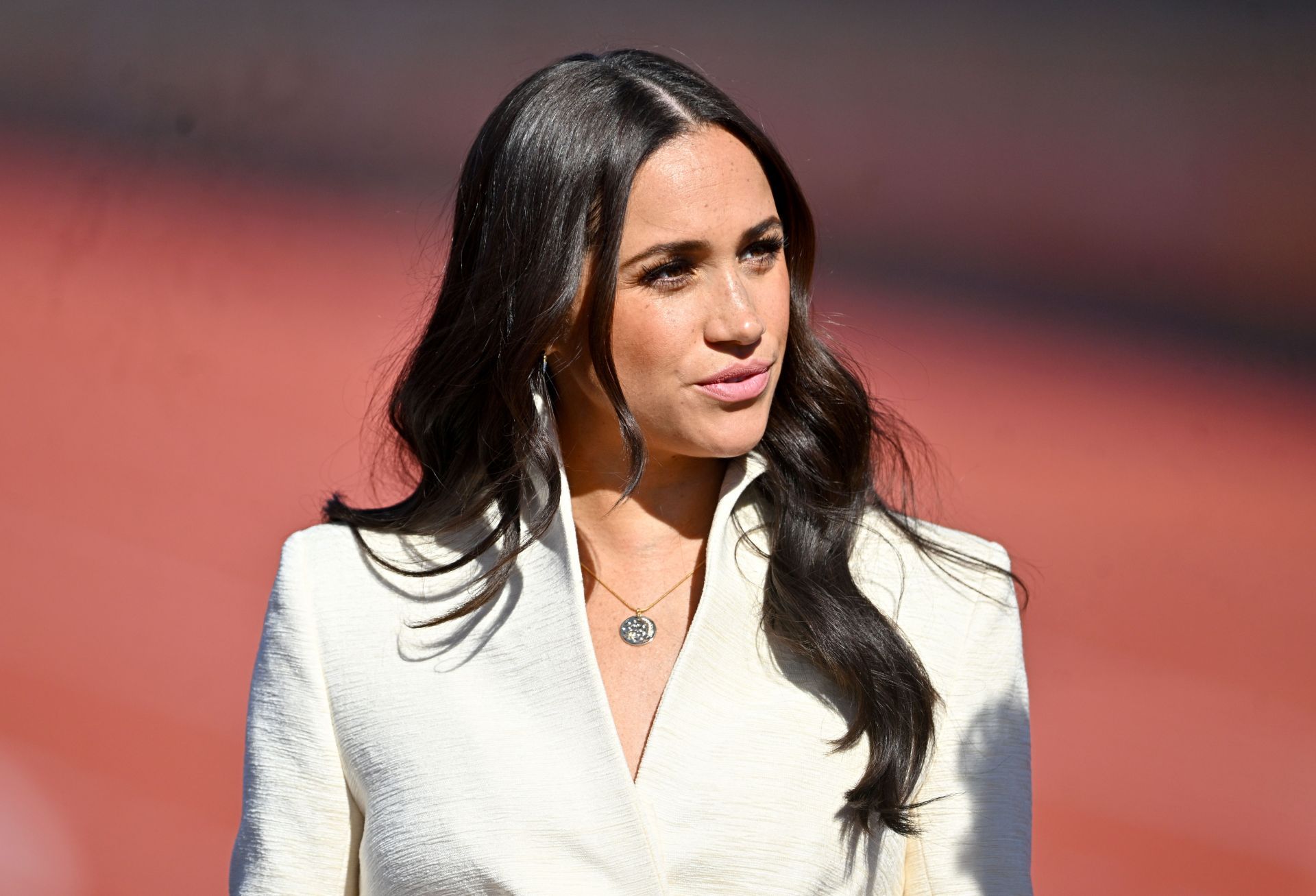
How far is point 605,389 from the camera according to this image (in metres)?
1.98

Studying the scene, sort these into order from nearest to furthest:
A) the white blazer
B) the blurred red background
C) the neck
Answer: the white blazer
the neck
the blurred red background

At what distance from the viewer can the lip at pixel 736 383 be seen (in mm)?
1918

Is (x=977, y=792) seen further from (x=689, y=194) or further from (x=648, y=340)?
(x=689, y=194)

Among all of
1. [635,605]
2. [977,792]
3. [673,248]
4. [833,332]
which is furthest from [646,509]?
[833,332]

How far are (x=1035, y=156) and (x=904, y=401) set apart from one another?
2.45 ft

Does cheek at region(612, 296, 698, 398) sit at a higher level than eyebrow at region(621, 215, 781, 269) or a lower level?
lower

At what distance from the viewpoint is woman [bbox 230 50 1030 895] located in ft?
6.20

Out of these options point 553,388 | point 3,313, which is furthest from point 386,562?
point 3,313

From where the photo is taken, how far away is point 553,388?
7.13 feet

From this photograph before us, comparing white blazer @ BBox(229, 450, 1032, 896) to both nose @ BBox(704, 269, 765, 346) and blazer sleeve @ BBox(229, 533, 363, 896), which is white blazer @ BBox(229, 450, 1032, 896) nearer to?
blazer sleeve @ BBox(229, 533, 363, 896)

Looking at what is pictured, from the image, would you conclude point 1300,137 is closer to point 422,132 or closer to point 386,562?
point 422,132

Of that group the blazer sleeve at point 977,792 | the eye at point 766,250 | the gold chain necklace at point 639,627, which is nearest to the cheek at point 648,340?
the eye at point 766,250

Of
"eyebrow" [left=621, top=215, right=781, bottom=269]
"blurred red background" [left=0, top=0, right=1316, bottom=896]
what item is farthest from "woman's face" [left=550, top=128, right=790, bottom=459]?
"blurred red background" [left=0, top=0, right=1316, bottom=896]

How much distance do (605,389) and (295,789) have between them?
28.1 inches
